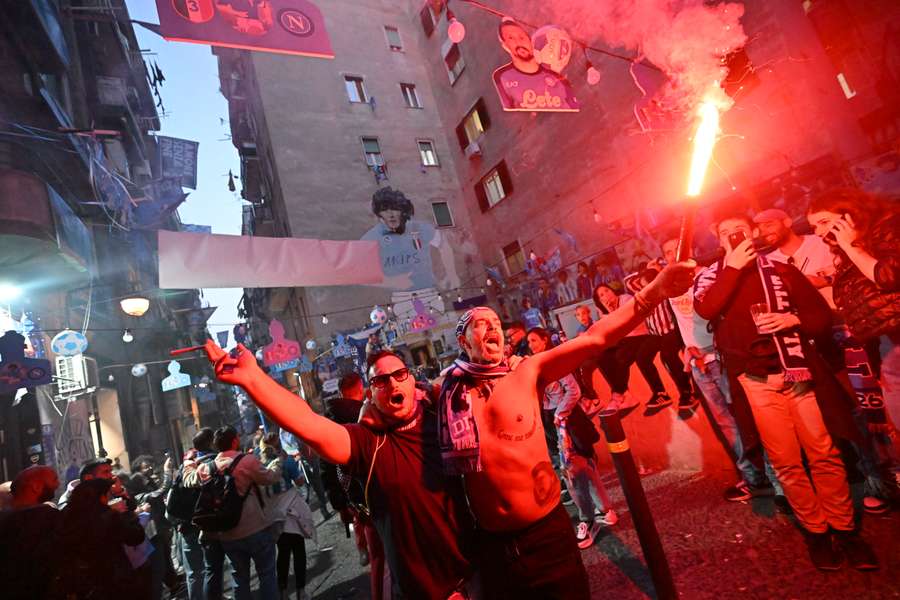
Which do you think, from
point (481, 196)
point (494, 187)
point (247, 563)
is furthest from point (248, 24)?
Result: point (481, 196)

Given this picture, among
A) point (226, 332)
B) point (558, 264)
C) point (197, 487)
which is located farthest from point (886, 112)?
point (226, 332)

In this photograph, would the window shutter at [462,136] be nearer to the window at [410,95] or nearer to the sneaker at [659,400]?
the window at [410,95]

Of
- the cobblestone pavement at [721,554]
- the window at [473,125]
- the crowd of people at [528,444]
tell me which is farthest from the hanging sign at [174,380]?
the cobblestone pavement at [721,554]

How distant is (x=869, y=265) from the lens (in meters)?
2.86

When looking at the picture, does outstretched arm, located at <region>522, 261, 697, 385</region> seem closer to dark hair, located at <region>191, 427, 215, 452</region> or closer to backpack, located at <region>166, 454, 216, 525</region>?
backpack, located at <region>166, 454, 216, 525</region>

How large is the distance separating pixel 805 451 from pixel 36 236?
12.5 meters

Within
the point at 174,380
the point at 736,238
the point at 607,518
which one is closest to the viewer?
the point at 736,238

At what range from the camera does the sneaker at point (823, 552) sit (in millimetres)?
2826

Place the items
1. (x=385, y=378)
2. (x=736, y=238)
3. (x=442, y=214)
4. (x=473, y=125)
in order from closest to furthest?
(x=385, y=378), (x=736, y=238), (x=473, y=125), (x=442, y=214)

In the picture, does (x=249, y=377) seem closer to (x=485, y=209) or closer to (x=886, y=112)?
(x=886, y=112)

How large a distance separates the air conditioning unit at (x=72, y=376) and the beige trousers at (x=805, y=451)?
14635 millimetres

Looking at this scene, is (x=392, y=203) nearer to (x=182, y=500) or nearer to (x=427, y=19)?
(x=427, y=19)

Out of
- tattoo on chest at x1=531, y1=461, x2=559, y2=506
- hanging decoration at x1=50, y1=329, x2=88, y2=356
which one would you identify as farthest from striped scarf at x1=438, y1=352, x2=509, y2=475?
hanging decoration at x1=50, y1=329, x2=88, y2=356

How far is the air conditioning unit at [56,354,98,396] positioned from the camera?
1106cm
